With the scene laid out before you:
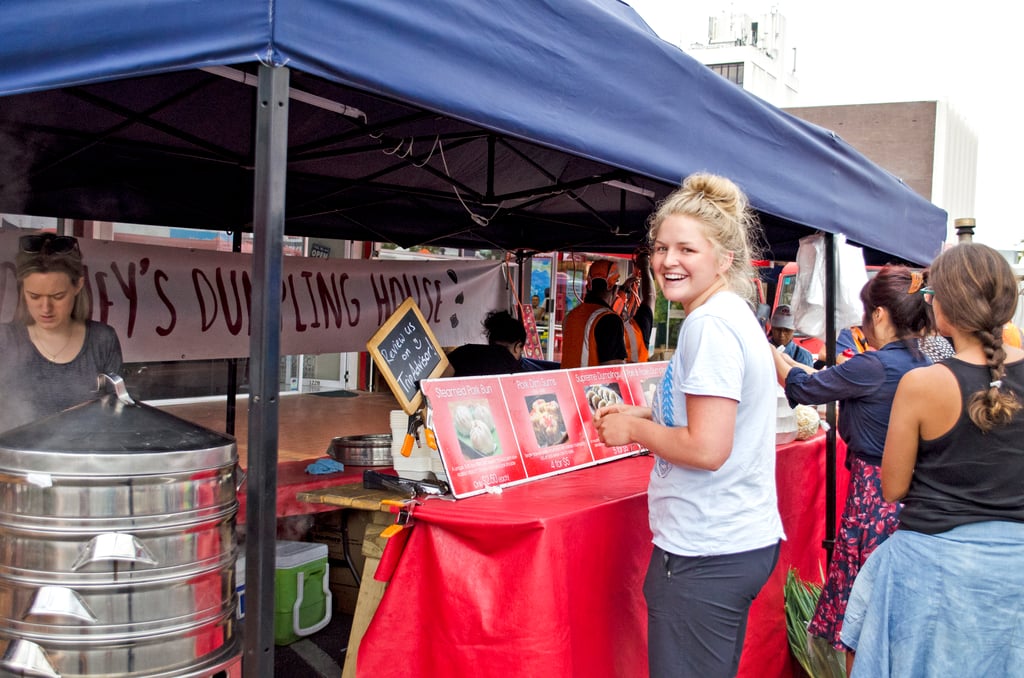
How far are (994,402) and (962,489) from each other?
257 mm

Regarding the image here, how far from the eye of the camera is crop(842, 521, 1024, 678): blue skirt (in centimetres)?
208

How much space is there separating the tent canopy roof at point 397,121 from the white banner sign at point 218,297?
284 millimetres

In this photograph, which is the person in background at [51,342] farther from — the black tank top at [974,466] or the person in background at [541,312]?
the person in background at [541,312]

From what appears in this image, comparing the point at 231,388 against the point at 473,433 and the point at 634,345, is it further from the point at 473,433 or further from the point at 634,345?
the point at 634,345

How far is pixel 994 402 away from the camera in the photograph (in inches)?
78.7

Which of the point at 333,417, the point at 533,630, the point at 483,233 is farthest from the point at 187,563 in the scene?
the point at 333,417

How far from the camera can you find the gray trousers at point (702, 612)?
186cm

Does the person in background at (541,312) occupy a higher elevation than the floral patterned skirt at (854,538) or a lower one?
higher

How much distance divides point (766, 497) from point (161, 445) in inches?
56.6

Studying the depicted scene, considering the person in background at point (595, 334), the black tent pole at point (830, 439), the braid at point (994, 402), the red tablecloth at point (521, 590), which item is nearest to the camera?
the braid at point (994, 402)

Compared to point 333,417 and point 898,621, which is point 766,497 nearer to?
point 898,621

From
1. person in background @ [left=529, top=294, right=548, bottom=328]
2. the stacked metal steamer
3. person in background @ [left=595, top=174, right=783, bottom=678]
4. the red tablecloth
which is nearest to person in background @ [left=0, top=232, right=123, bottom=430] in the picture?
the stacked metal steamer

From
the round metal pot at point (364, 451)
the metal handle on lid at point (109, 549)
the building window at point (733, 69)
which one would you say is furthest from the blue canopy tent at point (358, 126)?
the building window at point (733, 69)

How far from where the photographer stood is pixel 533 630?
82.4 inches
